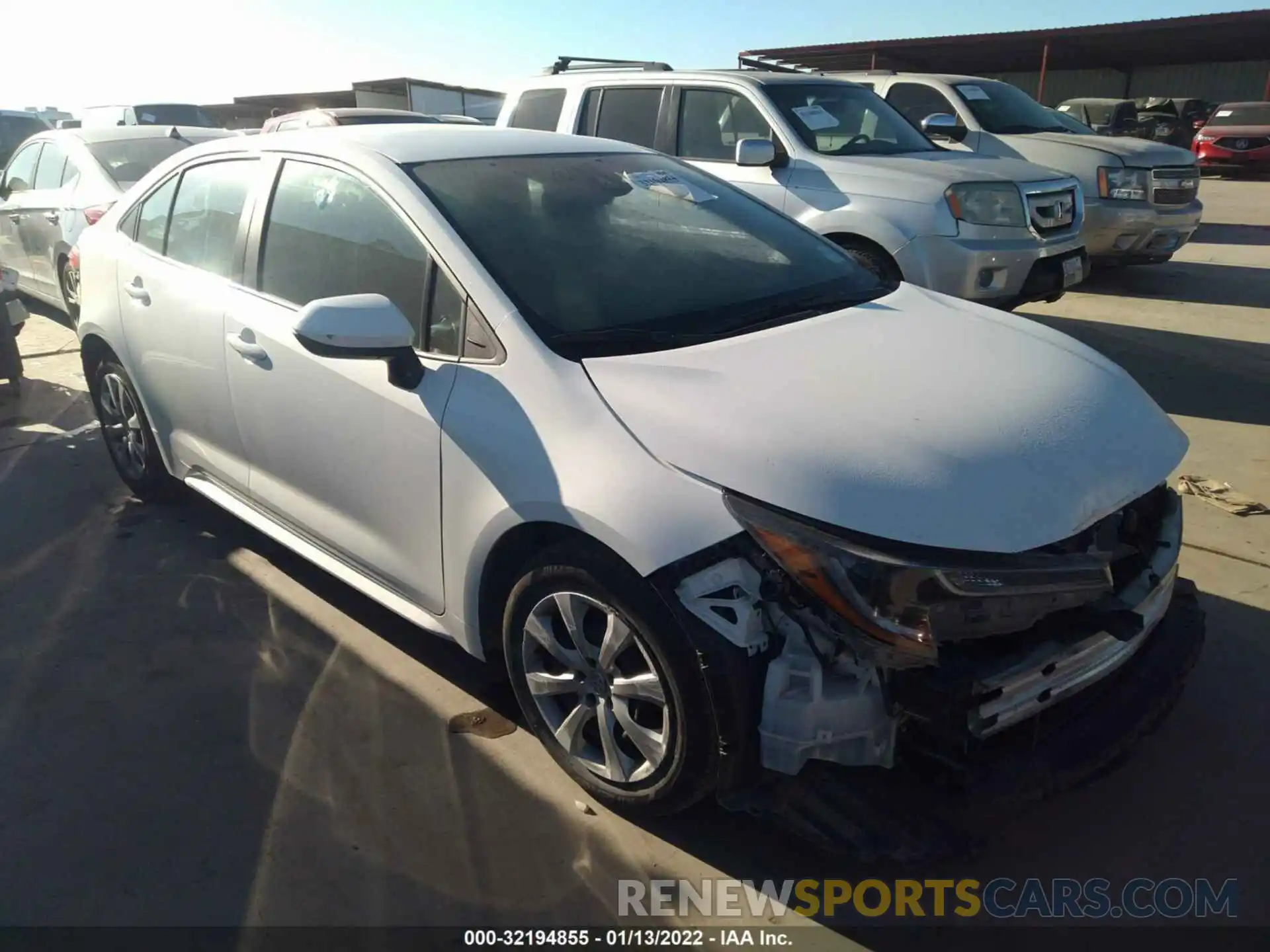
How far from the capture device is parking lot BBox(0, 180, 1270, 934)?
2.40 metres

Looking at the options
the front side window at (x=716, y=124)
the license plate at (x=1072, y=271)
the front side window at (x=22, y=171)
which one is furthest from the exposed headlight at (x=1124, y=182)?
the front side window at (x=22, y=171)

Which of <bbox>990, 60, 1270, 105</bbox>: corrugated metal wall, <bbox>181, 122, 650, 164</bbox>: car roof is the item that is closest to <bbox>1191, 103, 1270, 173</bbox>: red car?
<bbox>990, 60, 1270, 105</bbox>: corrugated metal wall

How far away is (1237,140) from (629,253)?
20.5 meters

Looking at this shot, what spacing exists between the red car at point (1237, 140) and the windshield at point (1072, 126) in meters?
10.8

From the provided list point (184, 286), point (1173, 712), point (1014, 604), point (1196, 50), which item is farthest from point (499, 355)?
point (1196, 50)

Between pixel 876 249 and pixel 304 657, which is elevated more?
pixel 876 249

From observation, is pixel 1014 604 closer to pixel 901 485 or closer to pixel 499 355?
pixel 901 485

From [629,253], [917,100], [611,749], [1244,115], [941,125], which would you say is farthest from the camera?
[1244,115]

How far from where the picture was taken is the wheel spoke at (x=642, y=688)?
2.30 m

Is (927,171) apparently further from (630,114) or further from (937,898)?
(937,898)

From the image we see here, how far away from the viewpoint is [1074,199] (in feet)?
22.2

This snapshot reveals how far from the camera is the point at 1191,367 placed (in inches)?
256

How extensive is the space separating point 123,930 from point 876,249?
17.8ft

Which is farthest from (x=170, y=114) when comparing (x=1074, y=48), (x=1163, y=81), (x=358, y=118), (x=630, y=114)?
(x=1163, y=81)
